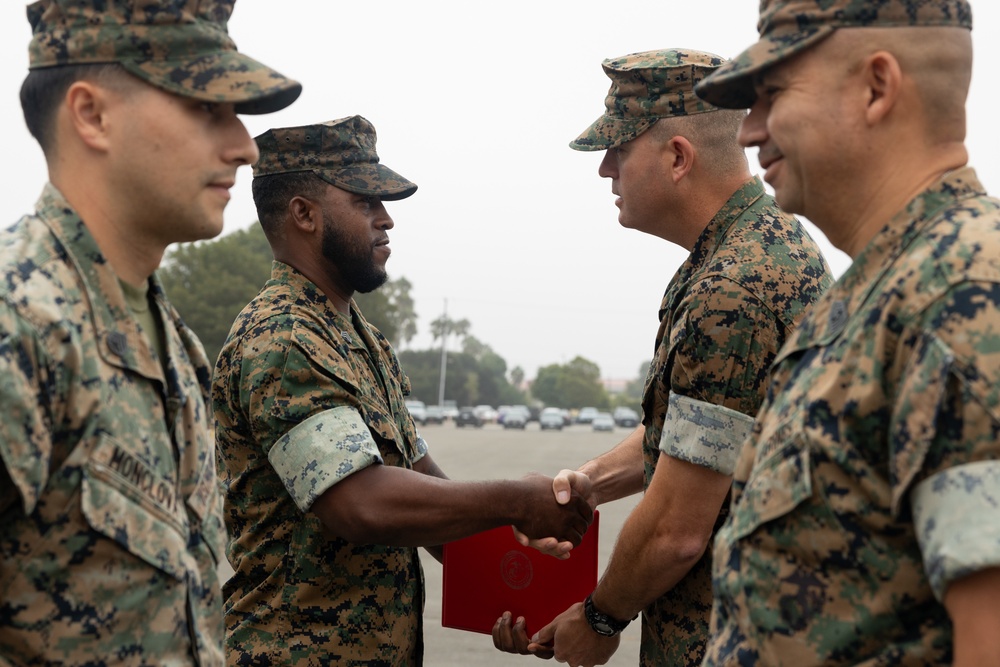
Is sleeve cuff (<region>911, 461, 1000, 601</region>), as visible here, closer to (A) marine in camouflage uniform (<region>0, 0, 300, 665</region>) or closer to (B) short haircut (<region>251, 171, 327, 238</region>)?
(A) marine in camouflage uniform (<region>0, 0, 300, 665</region>)

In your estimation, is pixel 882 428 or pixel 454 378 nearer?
pixel 882 428

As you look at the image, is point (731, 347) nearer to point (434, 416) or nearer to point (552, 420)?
point (552, 420)

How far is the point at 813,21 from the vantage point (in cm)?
206

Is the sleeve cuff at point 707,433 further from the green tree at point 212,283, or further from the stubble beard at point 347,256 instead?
the green tree at point 212,283

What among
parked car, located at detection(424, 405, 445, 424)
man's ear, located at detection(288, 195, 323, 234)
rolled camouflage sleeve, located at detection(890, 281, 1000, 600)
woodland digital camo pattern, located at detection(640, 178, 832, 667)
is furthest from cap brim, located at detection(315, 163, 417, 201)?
parked car, located at detection(424, 405, 445, 424)

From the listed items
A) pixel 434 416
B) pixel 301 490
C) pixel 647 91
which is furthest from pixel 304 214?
pixel 434 416

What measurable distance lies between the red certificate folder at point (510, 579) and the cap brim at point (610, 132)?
1392 millimetres

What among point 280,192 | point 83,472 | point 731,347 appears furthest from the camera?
point 280,192

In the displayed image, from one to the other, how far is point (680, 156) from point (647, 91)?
0.86 feet

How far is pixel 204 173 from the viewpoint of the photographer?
2.41 m

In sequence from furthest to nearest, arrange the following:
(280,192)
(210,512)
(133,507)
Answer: (280,192) → (210,512) → (133,507)

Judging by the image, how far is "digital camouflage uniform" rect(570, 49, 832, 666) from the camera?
305cm

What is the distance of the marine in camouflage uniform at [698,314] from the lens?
306cm

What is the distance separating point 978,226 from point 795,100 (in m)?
0.45
